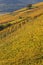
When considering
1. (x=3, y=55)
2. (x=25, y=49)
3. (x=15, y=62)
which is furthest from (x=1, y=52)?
(x=15, y=62)

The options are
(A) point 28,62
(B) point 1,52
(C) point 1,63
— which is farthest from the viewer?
(B) point 1,52

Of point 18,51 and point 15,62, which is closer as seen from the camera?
point 15,62

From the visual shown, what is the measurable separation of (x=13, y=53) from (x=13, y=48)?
157 cm

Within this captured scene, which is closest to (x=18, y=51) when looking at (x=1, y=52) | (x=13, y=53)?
(x=13, y=53)

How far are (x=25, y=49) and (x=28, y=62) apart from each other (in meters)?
4.12

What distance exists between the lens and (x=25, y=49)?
28.4 m

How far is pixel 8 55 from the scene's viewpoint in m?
28.4

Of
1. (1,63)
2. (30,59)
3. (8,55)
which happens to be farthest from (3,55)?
(30,59)

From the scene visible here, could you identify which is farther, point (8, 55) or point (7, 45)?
point (7, 45)

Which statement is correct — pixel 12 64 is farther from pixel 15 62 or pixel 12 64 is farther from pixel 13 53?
pixel 13 53

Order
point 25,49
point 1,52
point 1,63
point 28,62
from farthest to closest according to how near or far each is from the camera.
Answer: point 1,52 < point 25,49 < point 1,63 < point 28,62

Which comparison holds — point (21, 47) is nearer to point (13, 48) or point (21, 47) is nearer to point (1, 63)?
point (13, 48)

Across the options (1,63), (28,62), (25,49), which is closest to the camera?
(28,62)

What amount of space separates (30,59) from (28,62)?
0.69m
